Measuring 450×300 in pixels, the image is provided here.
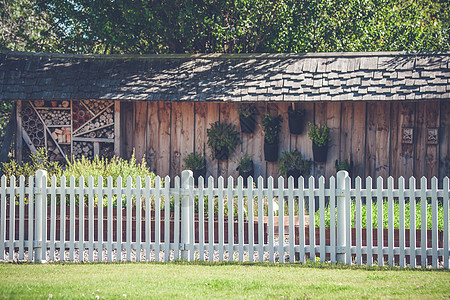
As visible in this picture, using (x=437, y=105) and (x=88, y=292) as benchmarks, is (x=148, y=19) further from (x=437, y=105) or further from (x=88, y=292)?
(x=88, y=292)

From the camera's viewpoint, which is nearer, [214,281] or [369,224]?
[214,281]

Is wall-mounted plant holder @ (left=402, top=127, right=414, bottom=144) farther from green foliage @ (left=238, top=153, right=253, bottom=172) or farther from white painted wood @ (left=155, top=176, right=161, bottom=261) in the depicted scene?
white painted wood @ (left=155, top=176, right=161, bottom=261)

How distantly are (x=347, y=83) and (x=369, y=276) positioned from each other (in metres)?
6.21

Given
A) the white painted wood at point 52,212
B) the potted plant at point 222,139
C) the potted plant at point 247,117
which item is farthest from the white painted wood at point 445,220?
the potted plant at point 222,139

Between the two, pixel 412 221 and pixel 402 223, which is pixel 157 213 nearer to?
pixel 402 223

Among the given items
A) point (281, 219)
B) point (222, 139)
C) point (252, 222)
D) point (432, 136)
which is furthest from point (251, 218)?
point (432, 136)

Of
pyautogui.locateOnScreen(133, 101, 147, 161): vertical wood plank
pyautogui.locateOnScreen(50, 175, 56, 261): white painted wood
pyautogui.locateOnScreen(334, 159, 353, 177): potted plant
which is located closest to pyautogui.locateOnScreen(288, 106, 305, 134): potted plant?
pyautogui.locateOnScreen(334, 159, 353, 177): potted plant

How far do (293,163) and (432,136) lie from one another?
10.1 ft

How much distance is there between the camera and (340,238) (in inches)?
309

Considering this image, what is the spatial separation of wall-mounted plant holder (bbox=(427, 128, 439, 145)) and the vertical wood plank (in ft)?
21.3

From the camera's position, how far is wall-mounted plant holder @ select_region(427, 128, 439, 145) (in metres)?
12.4

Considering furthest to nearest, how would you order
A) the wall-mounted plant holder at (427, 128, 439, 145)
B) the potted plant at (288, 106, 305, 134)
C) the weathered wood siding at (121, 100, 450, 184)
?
the potted plant at (288, 106, 305, 134), the weathered wood siding at (121, 100, 450, 184), the wall-mounted plant holder at (427, 128, 439, 145)

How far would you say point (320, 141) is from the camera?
12.8 m

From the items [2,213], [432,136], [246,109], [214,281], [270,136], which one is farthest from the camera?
[246,109]
